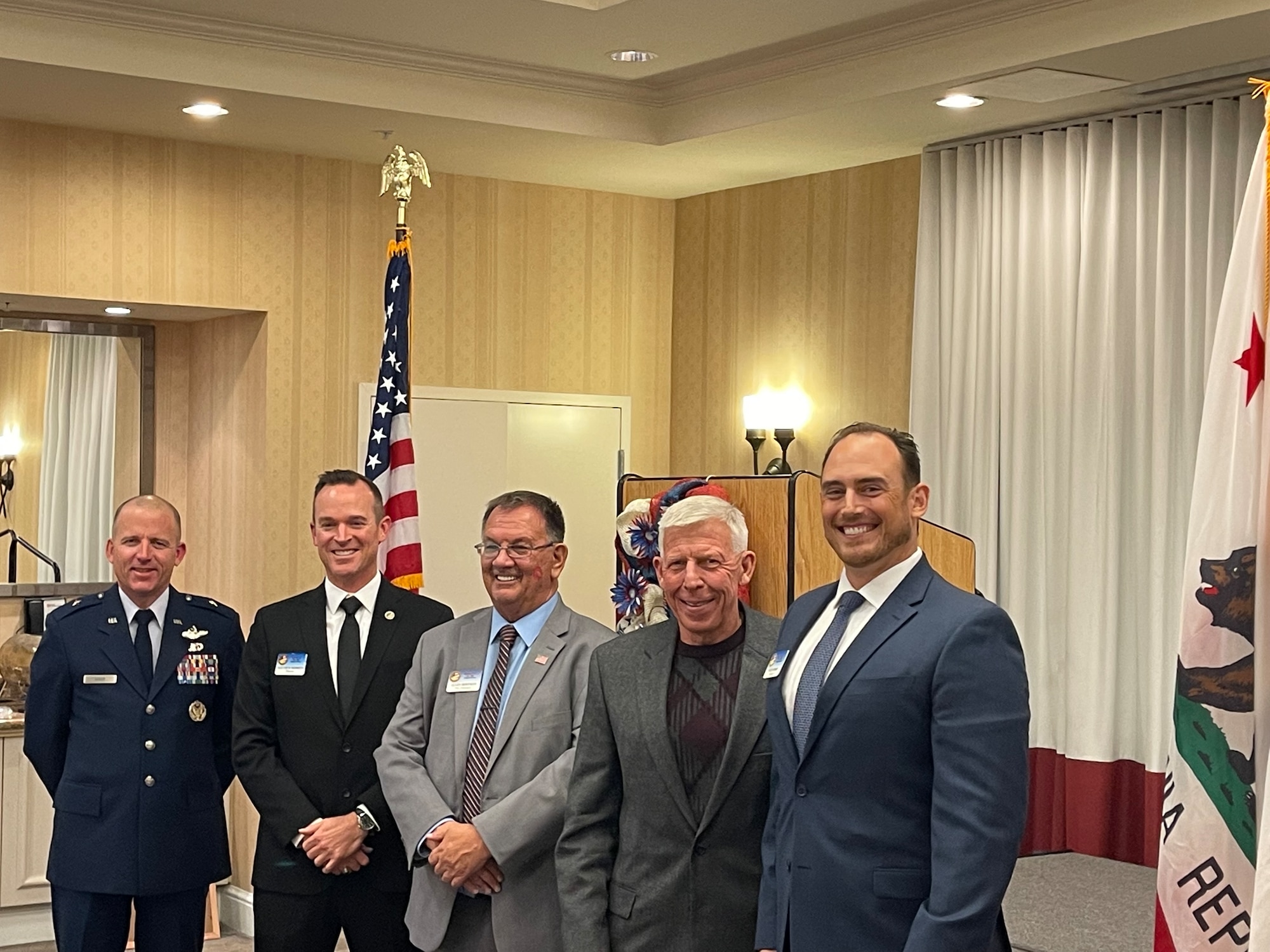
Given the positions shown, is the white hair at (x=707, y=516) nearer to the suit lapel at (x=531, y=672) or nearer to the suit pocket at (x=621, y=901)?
the suit lapel at (x=531, y=672)

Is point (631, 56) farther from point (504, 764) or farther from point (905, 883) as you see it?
point (905, 883)

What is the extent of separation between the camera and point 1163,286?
18.4 ft

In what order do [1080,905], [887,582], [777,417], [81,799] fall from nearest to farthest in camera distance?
[887,582], [81,799], [1080,905], [777,417]

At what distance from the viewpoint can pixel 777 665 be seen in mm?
2898

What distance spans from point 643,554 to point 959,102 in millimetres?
2807

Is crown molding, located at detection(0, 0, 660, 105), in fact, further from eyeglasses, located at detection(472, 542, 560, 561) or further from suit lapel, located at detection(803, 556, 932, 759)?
suit lapel, located at detection(803, 556, 932, 759)

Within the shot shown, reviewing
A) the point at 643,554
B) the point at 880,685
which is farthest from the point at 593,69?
the point at 880,685

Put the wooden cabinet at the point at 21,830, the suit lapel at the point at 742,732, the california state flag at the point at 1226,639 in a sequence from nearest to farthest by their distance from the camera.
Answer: the california state flag at the point at 1226,639 < the suit lapel at the point at 742,732 < the wooden cabinet at the point at 21,830

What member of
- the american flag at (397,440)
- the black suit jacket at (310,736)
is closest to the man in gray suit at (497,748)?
the black suit jacket at (310,736)

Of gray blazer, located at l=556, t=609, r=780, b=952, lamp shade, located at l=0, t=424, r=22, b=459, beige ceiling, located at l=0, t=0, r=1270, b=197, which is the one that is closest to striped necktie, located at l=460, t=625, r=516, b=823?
gray blazer, located at l=556, t=609, r=780, b=952

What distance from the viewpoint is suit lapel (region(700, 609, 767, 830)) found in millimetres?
3004

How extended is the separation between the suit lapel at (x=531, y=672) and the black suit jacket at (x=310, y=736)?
1.29 ft

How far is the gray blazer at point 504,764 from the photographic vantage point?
11.2 feet

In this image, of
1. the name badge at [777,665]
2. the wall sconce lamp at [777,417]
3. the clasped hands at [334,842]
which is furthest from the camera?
the wall sconce lamp at [777,417]
